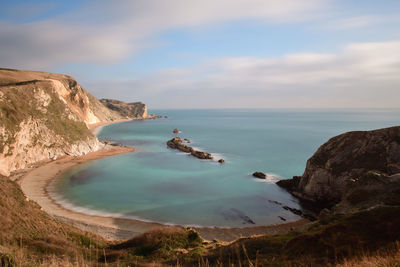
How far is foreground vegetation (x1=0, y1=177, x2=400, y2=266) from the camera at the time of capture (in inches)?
286

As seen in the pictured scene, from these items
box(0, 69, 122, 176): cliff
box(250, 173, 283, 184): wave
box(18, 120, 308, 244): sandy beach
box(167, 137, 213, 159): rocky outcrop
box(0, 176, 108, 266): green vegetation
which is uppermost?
box(0, 69, 122, 176): cliff

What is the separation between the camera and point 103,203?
26.2m

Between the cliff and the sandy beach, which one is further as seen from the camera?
the cliff

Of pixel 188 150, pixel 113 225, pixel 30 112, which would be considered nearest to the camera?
pixel 113 225

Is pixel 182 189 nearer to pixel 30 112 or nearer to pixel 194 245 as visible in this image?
pixel 194 245

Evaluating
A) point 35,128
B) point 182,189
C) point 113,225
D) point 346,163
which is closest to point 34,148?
point 35,128

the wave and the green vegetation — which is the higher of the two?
the green vegetation

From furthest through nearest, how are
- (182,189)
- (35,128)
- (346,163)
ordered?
(35,128)
(182,189)
(346,163)

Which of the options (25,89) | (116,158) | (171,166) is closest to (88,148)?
(116,158)

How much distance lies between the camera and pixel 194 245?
45.0 feet

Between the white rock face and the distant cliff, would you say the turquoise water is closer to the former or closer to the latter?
the white rock face

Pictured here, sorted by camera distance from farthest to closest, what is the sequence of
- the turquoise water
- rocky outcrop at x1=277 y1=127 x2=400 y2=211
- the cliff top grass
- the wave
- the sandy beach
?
1. the wave
2. the cliff top grass
3. rocky outcrop at x1=277 y1=127 x2=400 y2=211
4. the turquoise water
5. the sandy beach

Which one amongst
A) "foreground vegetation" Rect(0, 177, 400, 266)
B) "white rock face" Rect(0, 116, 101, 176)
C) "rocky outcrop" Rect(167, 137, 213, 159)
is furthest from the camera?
"rocky outcrop" Rect(167, 137, 213, 159)

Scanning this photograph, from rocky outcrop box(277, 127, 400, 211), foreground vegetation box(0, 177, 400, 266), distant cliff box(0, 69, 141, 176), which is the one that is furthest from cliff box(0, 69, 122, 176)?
rocky outcrop box(277, 127, 400, 211)
